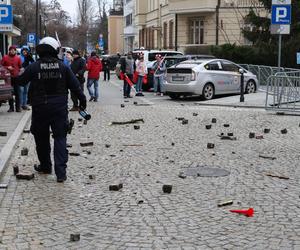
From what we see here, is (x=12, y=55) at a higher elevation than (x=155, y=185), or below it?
higher

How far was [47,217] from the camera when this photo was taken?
601cm

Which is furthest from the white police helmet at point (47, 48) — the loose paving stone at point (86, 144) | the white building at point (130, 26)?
the white building at point (130, 26)

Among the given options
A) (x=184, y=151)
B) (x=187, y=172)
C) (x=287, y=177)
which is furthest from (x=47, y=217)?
(x=184, y=151)

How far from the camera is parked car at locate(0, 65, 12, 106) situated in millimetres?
15688

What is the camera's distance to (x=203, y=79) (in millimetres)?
20406

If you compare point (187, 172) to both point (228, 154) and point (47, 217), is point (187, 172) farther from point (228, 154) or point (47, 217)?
point (47, 217)

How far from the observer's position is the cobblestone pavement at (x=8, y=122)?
11.2 m

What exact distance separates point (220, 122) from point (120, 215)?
28.0 ft

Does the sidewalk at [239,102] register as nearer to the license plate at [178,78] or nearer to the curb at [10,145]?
the license plate at [178,78]

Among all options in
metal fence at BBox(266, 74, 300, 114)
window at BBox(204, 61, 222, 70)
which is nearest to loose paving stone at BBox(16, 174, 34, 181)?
metal fence at BBox(266, 74, 300, 114)

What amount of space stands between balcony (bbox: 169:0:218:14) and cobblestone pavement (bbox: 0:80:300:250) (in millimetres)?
30765

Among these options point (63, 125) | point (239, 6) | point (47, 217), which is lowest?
point (47, 217)

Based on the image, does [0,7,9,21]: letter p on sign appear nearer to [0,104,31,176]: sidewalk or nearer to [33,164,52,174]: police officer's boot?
[0,104,31,176]: sidewalk

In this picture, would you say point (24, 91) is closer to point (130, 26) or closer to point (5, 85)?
point (5, 85)
